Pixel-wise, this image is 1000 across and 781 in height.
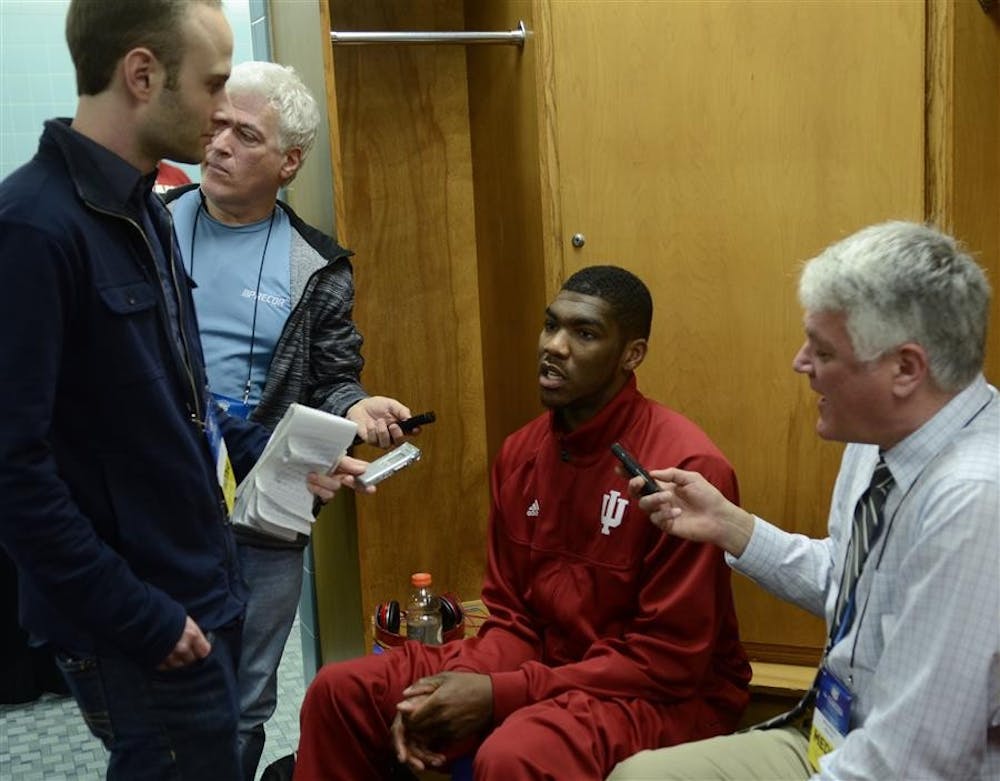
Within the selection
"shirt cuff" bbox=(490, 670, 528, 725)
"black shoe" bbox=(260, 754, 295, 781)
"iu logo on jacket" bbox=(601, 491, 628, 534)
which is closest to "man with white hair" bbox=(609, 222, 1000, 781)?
"shirt cuff" bbox=(490, 670, 528, 725)

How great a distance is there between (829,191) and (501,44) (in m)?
0.89

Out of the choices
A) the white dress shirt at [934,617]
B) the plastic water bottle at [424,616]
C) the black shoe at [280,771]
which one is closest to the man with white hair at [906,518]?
the white dress shirt at [934,617]

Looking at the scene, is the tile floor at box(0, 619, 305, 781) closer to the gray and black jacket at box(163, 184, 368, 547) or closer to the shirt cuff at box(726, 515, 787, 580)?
the gray and black jacket at box(163, 184, 368, 547)

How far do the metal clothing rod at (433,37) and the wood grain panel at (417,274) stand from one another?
10.9 inches

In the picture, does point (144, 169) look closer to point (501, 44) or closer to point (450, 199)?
point (501, 44)

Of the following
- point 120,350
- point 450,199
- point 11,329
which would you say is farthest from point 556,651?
point 450,199

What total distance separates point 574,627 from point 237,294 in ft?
3.30

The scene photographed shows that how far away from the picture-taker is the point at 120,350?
1.47 metres

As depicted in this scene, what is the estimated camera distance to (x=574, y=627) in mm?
2125

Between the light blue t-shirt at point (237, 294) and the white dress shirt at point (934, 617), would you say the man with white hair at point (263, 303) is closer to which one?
the light blue t-shirt at point (237, 294)

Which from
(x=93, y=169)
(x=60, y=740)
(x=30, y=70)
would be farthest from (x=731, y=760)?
(x=30, y=70)

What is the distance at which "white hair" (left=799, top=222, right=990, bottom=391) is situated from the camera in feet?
4.87

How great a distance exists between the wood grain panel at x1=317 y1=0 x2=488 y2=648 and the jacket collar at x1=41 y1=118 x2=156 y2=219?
58.8 inches

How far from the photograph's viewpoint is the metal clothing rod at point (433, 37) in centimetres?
266
